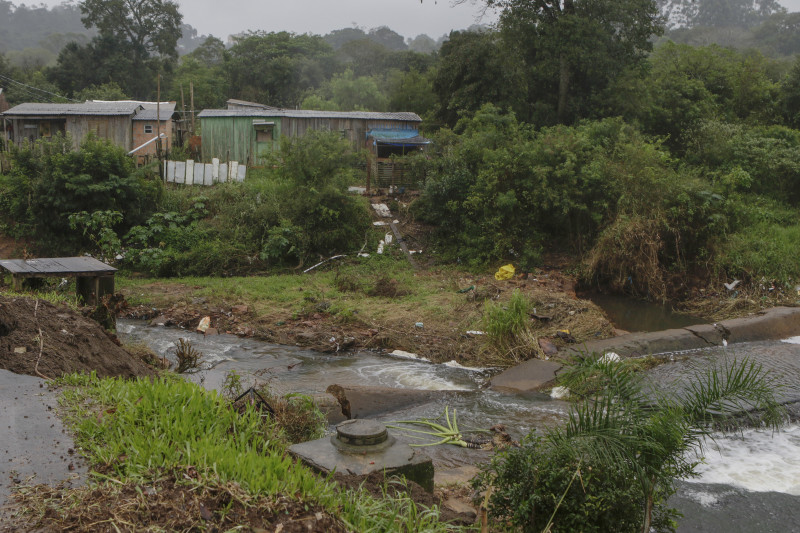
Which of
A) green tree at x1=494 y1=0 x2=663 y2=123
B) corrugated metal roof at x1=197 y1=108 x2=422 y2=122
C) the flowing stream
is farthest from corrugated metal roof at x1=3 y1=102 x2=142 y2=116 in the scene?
the flowing stream

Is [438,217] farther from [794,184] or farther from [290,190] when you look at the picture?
[794,184]

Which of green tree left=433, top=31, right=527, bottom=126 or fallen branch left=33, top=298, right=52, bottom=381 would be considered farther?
green tree left=433, top=31, right=527, bottom=126

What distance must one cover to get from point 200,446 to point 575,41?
19.7m

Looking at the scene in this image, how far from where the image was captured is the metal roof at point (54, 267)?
7883 mm

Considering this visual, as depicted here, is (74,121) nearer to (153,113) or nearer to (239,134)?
(153,113)

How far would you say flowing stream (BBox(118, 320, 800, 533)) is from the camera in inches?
223

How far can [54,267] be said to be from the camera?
8.18m

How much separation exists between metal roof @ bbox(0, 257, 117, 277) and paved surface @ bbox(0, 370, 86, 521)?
3.42m

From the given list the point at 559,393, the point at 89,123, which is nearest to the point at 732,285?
the point at 559,393

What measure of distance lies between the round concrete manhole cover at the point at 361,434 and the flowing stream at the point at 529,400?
1.47 m

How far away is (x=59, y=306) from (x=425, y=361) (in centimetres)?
523

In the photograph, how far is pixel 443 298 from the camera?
42.8 feet

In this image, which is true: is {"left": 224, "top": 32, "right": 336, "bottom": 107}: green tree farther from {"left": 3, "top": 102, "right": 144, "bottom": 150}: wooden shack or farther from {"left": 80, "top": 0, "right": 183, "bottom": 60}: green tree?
{"left": 3, "top": 102, "right": 144, "bottom": 150}: wooden shack

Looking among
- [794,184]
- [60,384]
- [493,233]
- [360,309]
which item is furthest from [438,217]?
[60,384]
